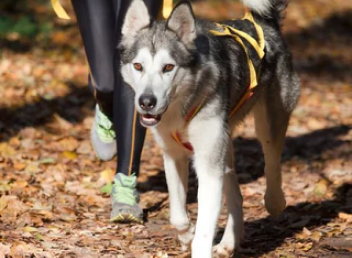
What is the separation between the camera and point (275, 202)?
17.1 feet

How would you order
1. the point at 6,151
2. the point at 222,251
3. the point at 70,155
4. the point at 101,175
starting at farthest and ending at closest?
the point at 70,155
the point at 6,151
the point at 101,175
the point at 222,251

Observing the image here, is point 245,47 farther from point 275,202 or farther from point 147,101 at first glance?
point 275,202

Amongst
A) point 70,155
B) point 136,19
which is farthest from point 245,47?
point 70,155

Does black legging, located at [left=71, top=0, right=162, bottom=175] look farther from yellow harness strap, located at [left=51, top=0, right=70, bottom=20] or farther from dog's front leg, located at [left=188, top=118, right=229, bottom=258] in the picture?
dog's front leg, located at [left=188, top=118, right=229, bottom=258]

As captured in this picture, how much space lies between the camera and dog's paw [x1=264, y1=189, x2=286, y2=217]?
17.1ft

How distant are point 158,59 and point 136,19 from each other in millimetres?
407

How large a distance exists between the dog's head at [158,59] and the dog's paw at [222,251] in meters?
1.00

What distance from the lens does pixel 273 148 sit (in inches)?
204

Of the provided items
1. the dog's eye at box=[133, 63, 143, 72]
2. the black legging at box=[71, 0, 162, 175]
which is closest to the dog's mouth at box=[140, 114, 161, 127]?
the dog's eye at box=[133, 63, 143, 72]

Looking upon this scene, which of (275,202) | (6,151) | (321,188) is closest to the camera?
(275,202)

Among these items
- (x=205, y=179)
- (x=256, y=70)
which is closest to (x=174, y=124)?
(x=205, y=179)

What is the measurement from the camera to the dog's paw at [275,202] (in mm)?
5215

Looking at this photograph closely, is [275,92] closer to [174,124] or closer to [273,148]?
[273,148]

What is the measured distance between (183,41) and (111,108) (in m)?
1.87
